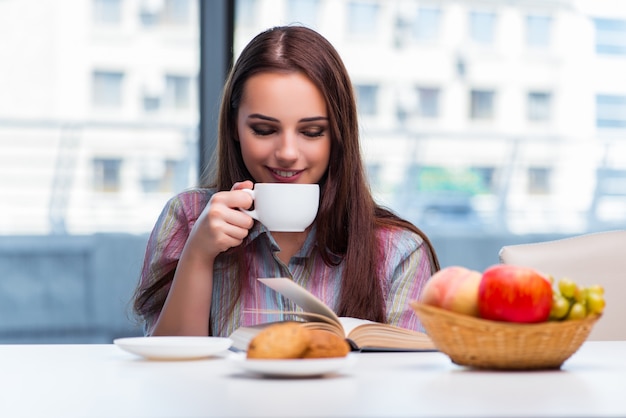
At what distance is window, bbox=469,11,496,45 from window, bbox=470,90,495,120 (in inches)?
10.4

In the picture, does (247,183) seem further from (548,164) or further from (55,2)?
(548,164)

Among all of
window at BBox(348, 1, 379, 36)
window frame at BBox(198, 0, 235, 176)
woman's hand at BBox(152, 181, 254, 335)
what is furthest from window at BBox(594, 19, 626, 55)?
woman's hand at BBox(152, 181, 254, 335)

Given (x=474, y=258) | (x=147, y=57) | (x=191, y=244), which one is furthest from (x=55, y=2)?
(x=191, y=244)

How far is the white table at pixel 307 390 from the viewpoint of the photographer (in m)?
0.78

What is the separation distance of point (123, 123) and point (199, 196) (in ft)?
8.28

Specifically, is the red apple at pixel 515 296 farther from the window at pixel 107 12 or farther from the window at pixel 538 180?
the window at pixel 538 180

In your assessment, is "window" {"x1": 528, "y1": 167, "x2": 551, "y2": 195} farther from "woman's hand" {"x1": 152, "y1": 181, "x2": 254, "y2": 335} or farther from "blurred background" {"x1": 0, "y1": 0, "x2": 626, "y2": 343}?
"woman's hand" {"x1": 152, "y1": 181, "x2": 254, "y2": 335}

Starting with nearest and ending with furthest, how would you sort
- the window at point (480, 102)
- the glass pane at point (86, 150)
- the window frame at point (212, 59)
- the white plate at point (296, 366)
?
the white plate at point (296, 366) < the window frame at point (212, 59) < the glass pane at point (86, 150) < the window at point (480, 102)

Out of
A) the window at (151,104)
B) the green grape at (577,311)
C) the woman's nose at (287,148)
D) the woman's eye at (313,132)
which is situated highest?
the window at (151,104)

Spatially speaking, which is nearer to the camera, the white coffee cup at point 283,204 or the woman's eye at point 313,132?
the white coffee cup at point 283,204

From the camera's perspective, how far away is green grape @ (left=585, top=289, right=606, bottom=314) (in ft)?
3.22

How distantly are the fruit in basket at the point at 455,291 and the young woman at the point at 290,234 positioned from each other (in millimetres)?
555

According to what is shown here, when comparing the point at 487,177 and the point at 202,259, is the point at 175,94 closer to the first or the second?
the point at 487,177

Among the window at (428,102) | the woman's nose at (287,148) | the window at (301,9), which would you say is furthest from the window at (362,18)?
the woman's nose at (287,148)
